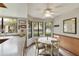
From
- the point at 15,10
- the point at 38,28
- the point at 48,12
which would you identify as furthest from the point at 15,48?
the point at 48,12

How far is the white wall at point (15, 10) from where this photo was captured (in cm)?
188

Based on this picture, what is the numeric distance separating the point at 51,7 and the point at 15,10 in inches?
25.3

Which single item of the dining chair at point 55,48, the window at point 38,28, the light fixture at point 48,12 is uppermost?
the light fixture at point 48,12

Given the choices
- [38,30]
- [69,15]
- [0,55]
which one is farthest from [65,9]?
[0,55]

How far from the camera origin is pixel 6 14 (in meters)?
1.88

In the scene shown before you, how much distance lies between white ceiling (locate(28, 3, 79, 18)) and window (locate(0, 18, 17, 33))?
13.6 inches

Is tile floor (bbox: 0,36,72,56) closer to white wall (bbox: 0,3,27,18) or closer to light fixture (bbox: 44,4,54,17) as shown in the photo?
white wall (bbox: 0,3,27,18)

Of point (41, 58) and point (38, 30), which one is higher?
point (38, 30)

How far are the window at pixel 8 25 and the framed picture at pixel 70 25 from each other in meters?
0.92

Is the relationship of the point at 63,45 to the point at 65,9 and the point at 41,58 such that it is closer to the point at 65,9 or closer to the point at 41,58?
the point at 41,58

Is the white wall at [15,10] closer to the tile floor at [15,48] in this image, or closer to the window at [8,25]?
the window at [8,25]

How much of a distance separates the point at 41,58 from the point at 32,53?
7.4 inches

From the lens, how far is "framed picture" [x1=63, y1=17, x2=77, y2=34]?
194 centimetres

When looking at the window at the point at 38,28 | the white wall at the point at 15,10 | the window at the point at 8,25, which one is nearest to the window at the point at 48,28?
the window at the point at 38,28
